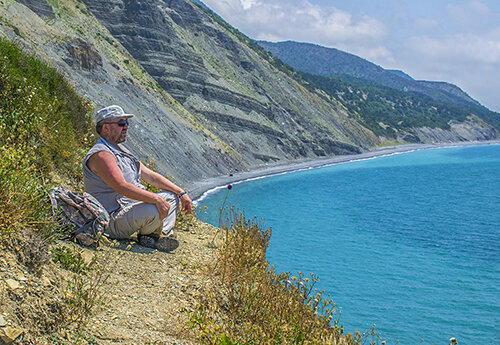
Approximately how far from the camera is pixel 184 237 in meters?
6.74

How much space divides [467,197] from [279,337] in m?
44.5

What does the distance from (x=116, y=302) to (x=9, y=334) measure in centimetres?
132

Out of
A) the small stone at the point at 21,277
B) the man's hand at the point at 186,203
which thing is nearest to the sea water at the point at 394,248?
the man's hand at the point at 186,203

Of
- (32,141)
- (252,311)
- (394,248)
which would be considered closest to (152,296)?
(252,311)

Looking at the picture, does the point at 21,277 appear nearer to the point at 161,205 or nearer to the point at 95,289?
the point at 95,289

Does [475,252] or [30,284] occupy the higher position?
[475,252]

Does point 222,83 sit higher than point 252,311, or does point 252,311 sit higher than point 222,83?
point 222,83

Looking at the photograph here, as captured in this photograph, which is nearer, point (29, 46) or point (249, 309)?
point (249, 309)

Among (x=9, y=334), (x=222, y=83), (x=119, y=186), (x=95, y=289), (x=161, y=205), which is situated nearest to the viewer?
(x=9, y=334)

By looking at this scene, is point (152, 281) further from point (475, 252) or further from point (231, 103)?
point (231, 103)

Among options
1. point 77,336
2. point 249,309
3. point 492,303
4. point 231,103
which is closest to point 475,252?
point 492,303

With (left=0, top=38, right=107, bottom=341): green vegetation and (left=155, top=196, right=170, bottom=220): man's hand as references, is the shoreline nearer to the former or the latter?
(left=0, top=38, right=107, bottom=341): green vegetation

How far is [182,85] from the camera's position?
2242 inches

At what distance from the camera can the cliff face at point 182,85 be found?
1462 inches
